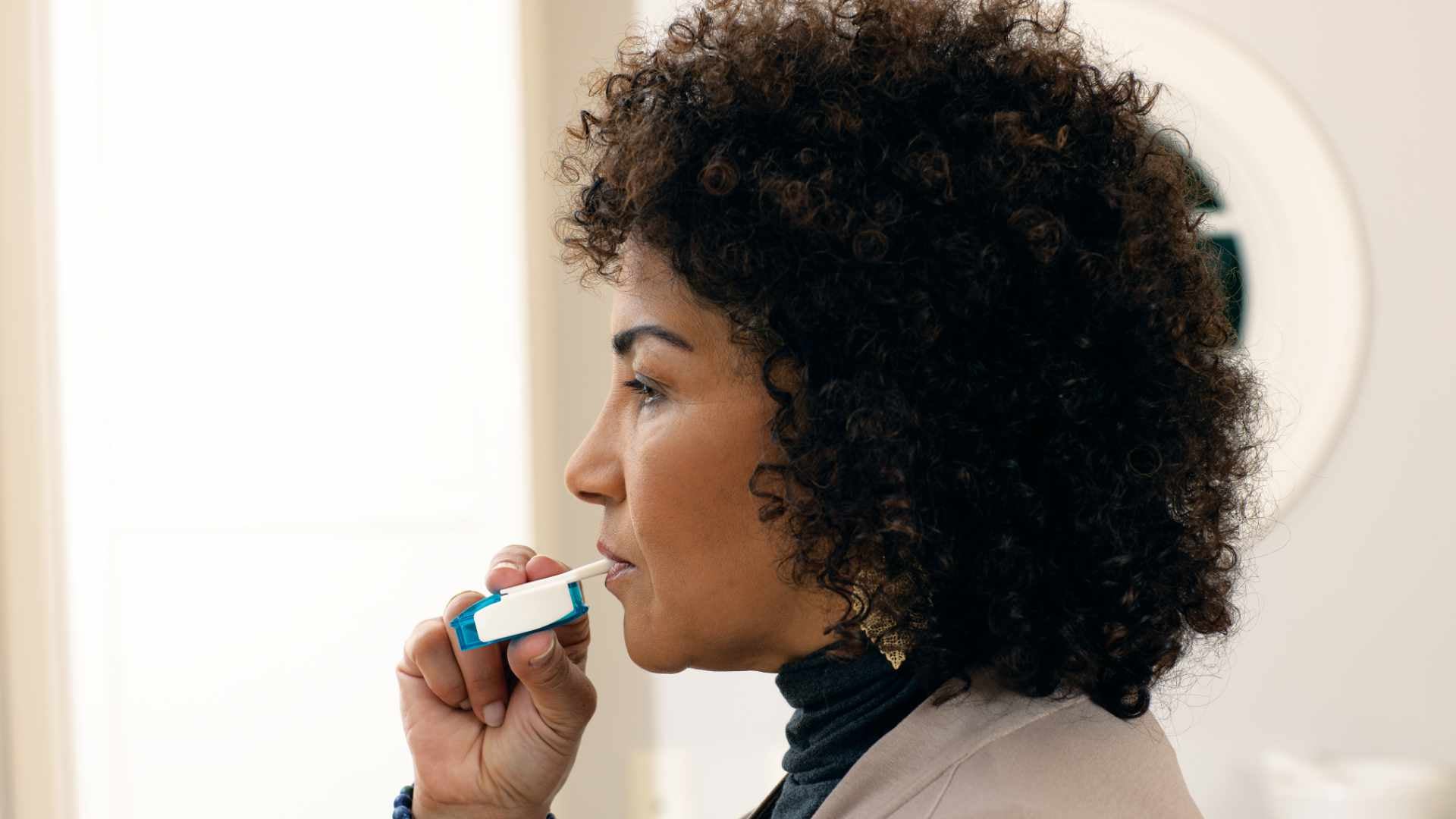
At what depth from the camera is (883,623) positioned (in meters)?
0.83

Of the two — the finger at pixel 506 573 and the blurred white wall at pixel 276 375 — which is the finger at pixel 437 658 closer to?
the finger at pixel 506 573

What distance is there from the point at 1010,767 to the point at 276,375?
1.37 metres

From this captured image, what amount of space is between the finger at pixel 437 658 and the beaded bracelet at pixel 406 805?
0.10 metres

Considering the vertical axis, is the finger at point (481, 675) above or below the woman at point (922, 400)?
below

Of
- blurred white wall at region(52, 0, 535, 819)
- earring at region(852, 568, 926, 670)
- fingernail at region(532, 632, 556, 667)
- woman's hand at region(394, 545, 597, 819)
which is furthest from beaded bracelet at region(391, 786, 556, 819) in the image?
blurred white wall at region(52, 0, 535, 819)

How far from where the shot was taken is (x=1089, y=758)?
738mm

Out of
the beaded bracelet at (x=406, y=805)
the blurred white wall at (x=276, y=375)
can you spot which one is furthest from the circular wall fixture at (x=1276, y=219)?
the beaded bracelet at (x=406, y=805)

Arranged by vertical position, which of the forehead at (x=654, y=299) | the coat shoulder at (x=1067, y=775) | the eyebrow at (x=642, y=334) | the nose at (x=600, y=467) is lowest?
the coat shoulder at (x=1067, y=775)

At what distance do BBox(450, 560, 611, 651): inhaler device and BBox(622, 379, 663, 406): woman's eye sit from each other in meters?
0.17

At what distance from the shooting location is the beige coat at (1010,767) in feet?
2.32

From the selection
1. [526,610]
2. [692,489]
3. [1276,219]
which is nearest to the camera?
[692,489]

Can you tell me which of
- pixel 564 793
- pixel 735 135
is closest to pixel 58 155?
pixel 735 135

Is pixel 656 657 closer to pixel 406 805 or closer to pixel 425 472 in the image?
pixel 406 805

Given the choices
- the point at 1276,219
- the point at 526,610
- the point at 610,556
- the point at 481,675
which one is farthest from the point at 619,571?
the point at 1276,219
